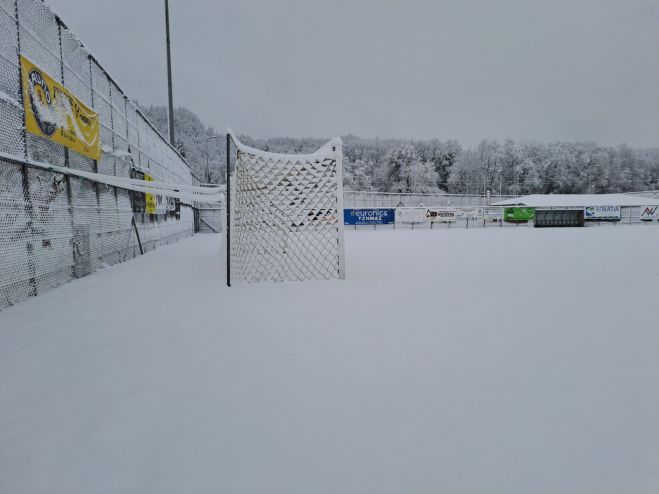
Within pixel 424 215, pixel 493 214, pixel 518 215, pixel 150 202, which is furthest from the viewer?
pixel 493 214

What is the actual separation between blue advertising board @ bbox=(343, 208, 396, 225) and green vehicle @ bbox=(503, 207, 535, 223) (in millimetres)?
7981

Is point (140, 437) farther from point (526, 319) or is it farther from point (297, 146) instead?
point (297, 146)

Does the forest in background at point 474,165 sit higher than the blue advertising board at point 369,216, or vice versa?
the forest in background at point 474,165

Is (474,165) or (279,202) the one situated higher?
(474,165)

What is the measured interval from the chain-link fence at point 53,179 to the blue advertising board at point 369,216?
44.0 feet

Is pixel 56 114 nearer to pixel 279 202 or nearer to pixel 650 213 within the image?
pixel 279 202

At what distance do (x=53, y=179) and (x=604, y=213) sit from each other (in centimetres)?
2684

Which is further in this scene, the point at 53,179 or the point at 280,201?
the point at 280,201

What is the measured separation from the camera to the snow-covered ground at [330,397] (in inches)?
39.3

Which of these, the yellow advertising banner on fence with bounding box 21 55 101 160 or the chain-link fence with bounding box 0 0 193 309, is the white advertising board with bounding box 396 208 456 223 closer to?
the chain-link fence with bounding box 0 0 193 309

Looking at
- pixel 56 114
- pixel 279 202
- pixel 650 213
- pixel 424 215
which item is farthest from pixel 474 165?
pixel 56 114

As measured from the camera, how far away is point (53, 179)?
143 inches

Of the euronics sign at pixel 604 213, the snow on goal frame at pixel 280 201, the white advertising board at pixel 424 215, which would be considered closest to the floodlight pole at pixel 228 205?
the snow on goal frame at pixel 280 201

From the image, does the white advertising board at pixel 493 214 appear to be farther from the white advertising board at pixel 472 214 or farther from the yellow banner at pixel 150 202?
the yellow banner at pixel 150 202
